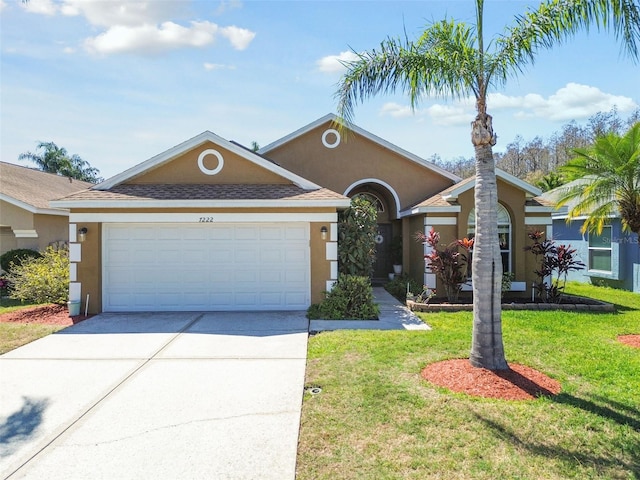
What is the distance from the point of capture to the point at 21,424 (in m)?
5.15

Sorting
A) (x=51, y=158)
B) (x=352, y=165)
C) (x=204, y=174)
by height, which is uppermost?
(x=51, y=158)

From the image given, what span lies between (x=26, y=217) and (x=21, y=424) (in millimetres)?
13788

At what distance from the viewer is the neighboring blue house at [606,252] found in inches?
597

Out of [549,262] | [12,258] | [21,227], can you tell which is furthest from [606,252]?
[21,227]

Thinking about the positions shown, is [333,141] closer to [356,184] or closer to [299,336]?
[356,184]

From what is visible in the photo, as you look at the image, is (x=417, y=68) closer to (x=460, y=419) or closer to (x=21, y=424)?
(x=460, y=419)

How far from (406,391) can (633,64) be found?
586 cm

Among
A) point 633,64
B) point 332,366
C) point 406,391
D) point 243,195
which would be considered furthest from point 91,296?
point 633,64

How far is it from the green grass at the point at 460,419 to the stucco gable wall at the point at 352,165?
375 inches

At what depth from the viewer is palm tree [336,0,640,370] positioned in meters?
6.34

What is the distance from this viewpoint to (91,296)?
1149 cm

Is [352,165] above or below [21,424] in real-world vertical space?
above

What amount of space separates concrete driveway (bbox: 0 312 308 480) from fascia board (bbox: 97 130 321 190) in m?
4.54

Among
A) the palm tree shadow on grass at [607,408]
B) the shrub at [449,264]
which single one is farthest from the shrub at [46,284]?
the palm tree shadow on grass at [607,408]
